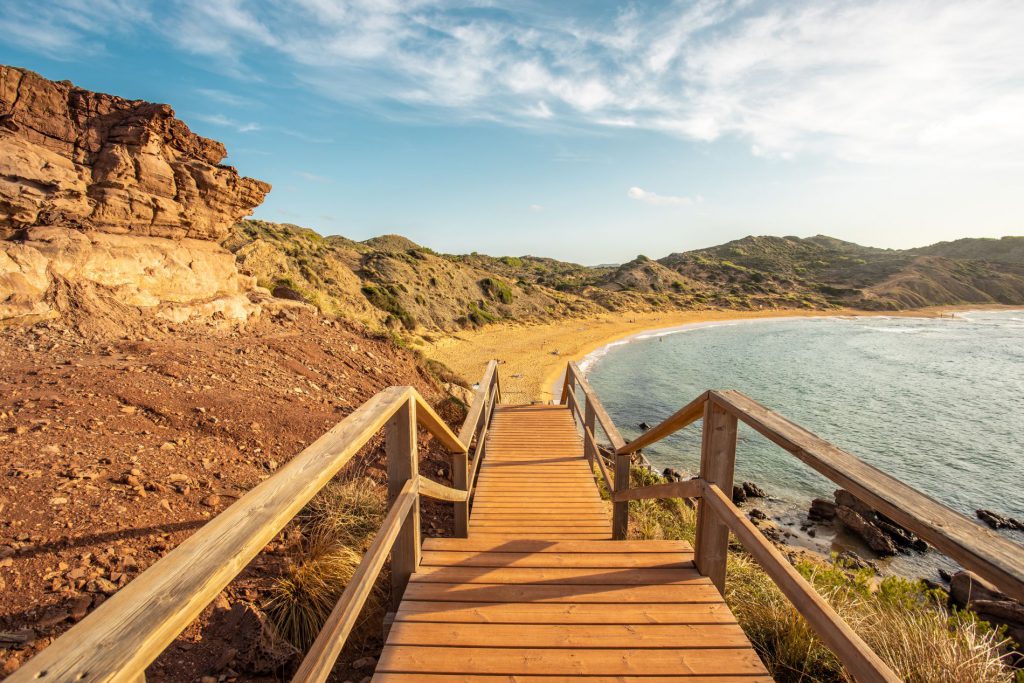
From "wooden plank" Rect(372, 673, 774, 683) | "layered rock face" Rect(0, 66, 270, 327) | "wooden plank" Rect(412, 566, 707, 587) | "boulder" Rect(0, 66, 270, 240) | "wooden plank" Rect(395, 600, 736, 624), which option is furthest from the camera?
"boulder" Rect(0, 66, 270, 240)

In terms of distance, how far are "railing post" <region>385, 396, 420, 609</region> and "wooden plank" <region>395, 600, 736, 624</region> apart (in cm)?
21

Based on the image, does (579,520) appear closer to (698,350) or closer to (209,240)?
(209,240)

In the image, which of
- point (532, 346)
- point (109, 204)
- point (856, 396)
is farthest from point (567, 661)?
point (532, 346)

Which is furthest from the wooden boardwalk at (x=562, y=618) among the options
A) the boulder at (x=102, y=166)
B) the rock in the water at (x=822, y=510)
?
the rock in the water at (x=822, y=510)

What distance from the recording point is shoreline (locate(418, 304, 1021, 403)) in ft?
68.1

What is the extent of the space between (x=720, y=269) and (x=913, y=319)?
2858cm

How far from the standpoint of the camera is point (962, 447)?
15445 mm

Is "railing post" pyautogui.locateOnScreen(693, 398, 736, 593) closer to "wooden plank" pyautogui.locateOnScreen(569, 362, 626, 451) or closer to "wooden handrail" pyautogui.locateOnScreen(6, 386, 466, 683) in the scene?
"wooden plank" pyautogui.locateOnScreen(569, 362, 626, 451)

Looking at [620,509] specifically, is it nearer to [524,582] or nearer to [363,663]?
[524,582]

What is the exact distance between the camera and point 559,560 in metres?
3.00

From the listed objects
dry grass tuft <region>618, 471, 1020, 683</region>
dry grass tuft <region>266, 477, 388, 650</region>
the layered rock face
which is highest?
the layered rock face

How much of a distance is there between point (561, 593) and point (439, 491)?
1022mm

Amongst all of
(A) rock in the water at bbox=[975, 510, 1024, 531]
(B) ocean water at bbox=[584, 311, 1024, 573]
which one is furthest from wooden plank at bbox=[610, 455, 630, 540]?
(A) rock in the water at bbox=[975, 510, 1024, 531]

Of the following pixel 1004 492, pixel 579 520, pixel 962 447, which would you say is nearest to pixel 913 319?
pixel 962 447
